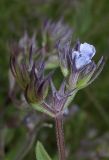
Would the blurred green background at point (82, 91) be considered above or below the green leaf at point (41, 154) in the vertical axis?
below

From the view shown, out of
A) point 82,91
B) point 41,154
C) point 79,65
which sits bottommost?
point 82,91

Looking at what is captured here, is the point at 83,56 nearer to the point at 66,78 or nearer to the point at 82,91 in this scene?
the point at 66,78

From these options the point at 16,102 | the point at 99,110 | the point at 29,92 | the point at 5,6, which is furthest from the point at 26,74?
the point at 5,6

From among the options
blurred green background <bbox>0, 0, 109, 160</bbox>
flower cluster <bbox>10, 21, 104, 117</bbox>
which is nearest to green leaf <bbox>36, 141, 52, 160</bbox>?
flower cluster <bbox>10, 21, 104, 117</bbox>

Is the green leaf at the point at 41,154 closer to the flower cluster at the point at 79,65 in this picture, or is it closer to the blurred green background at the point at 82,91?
the flower cluster at the point at 79,65

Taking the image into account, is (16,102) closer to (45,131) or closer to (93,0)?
(45,131)

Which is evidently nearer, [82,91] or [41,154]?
[41,154]

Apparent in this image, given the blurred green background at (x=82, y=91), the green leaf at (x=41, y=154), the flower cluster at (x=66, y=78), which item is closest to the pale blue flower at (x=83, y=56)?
the flower cluster at (x=66, y=78)

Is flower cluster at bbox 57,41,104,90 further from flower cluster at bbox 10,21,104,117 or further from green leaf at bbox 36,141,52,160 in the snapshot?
green leaf at bbox 36,141,52,160

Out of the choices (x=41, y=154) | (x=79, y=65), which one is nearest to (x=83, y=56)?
(x=79, y=65)
